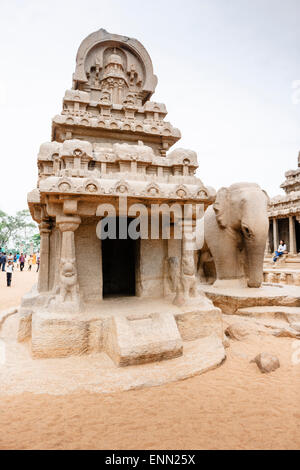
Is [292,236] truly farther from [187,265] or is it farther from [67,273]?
[67,273]

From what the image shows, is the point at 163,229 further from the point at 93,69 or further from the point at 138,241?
the point at 93,69

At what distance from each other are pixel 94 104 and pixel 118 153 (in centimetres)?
213

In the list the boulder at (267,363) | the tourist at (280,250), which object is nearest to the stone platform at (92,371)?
the boulder at (267,363)

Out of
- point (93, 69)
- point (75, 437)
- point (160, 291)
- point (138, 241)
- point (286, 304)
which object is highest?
point (93, 69)

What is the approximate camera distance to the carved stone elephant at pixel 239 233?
651cm

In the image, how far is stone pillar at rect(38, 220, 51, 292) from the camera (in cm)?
579

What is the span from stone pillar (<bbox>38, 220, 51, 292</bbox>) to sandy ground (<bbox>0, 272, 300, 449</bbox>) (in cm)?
288

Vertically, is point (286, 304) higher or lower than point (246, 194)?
lower

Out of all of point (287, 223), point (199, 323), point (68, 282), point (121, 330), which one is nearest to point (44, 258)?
point (68, 282)

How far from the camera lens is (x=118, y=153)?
5555mm

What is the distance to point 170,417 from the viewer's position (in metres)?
2.73

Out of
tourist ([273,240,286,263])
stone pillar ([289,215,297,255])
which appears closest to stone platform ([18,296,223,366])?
tourist ([273,240,286,263])

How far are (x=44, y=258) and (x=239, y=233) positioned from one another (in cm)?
499

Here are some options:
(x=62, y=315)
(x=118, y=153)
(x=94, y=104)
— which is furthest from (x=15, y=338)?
(x=94, y=104)
